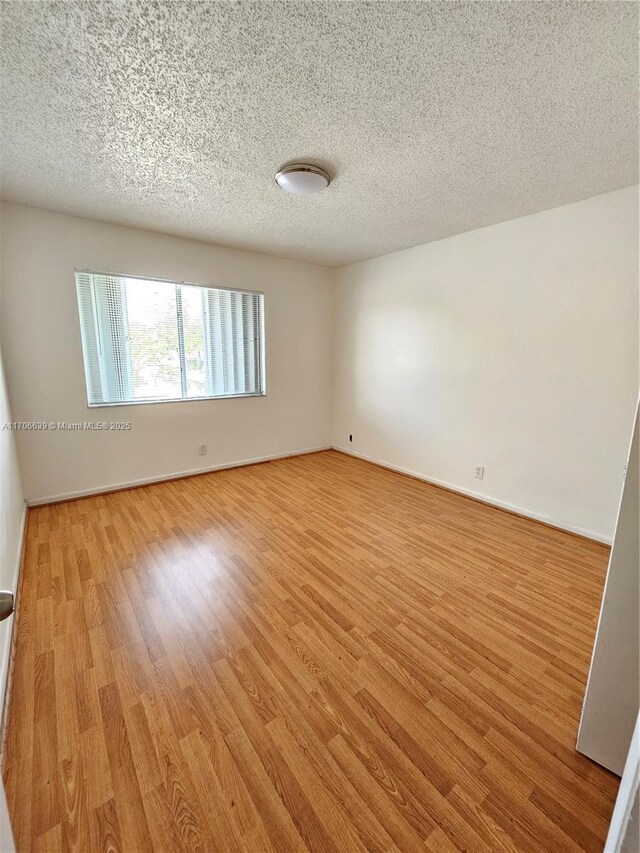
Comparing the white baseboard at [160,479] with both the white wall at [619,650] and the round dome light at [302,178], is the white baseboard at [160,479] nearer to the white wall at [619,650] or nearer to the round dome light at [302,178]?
the round dome light at [302,178]

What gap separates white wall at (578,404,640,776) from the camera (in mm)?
1082

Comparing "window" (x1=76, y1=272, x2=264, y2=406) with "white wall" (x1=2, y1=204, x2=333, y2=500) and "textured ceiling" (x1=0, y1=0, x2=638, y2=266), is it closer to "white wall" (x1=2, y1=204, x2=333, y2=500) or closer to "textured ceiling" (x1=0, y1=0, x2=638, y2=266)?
"white wall" (x1=2, y1=204, x2=333, y2=500)

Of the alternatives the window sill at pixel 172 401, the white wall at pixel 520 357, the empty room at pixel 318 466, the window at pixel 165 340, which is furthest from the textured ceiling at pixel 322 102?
the window sill at pixel 172 401

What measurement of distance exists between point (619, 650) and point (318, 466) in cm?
342

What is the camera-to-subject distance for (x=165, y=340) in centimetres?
361

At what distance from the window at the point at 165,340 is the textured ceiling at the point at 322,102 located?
849 mm

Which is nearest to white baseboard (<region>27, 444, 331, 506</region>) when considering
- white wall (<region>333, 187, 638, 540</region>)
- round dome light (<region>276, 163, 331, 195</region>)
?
white wall (<region>333, 187, 638, 540</region>)

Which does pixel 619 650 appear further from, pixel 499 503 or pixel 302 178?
pixel 302 178

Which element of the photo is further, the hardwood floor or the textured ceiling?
the textured ceiling

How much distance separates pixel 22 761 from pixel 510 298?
3931 millimetres

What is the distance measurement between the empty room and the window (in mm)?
30

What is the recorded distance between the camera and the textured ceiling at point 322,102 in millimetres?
1177

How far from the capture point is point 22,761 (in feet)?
3.81

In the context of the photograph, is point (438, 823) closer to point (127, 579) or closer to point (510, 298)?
point (127, 579)
